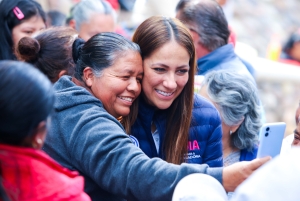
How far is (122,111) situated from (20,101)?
103 cm

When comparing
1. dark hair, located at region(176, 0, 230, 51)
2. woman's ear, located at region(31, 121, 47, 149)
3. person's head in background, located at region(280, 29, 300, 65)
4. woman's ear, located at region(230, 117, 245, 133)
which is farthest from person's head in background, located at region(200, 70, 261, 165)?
person's head in background, located at region(280, 29, 300, 65)

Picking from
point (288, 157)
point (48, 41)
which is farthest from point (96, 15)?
point (288, 157)

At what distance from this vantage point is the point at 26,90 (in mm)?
1665

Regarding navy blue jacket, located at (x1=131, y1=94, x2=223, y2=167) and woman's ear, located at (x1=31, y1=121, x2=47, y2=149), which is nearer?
woman's ear, located at (x1=31, y1=121, x2=47, y2=149)

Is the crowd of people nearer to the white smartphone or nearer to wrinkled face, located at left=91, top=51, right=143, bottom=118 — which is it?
wrinkled face, located at left=91, top=51, right=143, bottom=118

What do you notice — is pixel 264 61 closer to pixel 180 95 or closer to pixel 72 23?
pixel 72 23

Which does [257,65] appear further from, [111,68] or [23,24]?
[111,68]

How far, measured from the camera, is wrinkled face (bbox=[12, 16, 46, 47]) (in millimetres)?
4035

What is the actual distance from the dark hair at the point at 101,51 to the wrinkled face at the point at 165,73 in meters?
0.17

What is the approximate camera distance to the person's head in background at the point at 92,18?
4605 mm

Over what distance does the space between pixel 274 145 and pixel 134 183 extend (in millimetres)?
755

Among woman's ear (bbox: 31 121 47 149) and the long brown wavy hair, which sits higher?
woman's ear (bbox: 31 121 47 149)

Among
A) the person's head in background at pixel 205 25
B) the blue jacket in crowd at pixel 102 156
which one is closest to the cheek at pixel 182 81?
the blue jacket in crowd at pixel 102 156

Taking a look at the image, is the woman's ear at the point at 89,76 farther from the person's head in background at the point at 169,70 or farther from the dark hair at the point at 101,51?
the person's head in background at the point at 169,70
